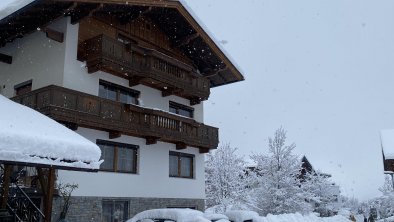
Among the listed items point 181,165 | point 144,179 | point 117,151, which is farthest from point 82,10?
point 181,165

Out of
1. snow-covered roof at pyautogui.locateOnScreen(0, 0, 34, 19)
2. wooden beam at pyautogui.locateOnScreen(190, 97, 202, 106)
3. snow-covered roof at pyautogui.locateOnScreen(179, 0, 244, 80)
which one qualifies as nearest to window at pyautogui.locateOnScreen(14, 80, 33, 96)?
snow-covered roof at pyautogui.locateOnScreen(0, 0, 34, 19)

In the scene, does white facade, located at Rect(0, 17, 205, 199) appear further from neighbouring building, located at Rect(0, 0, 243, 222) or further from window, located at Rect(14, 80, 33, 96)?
window, located at Rect(14, 80, 33, 96)

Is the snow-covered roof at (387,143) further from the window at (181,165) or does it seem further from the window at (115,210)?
the window at (115,210)

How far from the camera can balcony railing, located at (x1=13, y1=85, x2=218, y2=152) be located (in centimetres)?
1487

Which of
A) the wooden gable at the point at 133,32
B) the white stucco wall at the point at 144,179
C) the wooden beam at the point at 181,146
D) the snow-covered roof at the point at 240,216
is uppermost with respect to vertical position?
the wooden gable at the point at 133,32

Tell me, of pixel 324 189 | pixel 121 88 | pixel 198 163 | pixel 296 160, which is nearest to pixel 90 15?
pixel 121 88

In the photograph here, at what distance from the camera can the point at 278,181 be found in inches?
1071

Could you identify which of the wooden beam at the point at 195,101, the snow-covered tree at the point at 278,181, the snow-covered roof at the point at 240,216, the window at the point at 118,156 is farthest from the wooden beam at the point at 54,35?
the snow-covered tree at the point at 278,181

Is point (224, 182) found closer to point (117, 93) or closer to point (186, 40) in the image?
point (186, 40)

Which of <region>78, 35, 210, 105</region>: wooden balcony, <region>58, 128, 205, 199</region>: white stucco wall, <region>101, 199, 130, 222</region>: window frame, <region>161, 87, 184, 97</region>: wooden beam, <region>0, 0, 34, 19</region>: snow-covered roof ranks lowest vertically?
<region>101, 199, 130, 222</region>: window frame

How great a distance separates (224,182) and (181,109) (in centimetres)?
1079

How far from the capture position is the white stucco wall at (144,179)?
16.3 metres

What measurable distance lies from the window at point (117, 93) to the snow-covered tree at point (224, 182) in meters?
14.1

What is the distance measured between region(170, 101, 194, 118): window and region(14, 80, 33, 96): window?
7.19 meters
